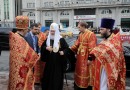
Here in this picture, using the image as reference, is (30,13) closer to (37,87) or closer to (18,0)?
(18,0)

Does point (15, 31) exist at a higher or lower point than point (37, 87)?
higher

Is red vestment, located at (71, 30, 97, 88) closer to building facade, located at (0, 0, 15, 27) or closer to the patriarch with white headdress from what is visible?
the patriarch with white headdress

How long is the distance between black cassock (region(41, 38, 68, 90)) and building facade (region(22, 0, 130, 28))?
54.3 metres

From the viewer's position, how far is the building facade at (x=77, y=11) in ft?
214

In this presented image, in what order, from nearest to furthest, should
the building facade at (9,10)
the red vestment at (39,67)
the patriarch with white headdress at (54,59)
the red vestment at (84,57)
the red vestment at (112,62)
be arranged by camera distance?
1. the red vestment at (112,62)
2. the patriarch with white headdress at (54,59)
3. the red vestment at (84,57)
4. the red vestment at (39,67)
5. the building facade at (9,10)

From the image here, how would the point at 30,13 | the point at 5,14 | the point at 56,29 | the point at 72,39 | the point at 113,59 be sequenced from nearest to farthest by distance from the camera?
the point at 113,59
the point at 56,29
the point at 72,39
the point at 30,13
the point at 5,14

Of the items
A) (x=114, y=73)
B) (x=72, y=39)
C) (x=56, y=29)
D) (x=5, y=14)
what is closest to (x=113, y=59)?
(x=114, y=73)

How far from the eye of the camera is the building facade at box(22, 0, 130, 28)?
214 feet

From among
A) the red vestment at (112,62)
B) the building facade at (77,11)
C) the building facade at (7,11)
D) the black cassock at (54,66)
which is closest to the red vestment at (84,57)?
the black cassock at (54,66)

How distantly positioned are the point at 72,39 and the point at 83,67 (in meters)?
4.40

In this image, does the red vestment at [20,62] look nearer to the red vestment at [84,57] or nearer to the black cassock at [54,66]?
the black cassock at [54,66]

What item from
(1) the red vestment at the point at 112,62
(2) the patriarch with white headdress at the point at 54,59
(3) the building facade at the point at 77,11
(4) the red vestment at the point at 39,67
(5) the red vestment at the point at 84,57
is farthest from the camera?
(3) the building facade at the point at 77,11

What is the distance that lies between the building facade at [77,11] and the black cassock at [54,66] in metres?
54.3

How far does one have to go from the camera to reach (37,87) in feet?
24.7
